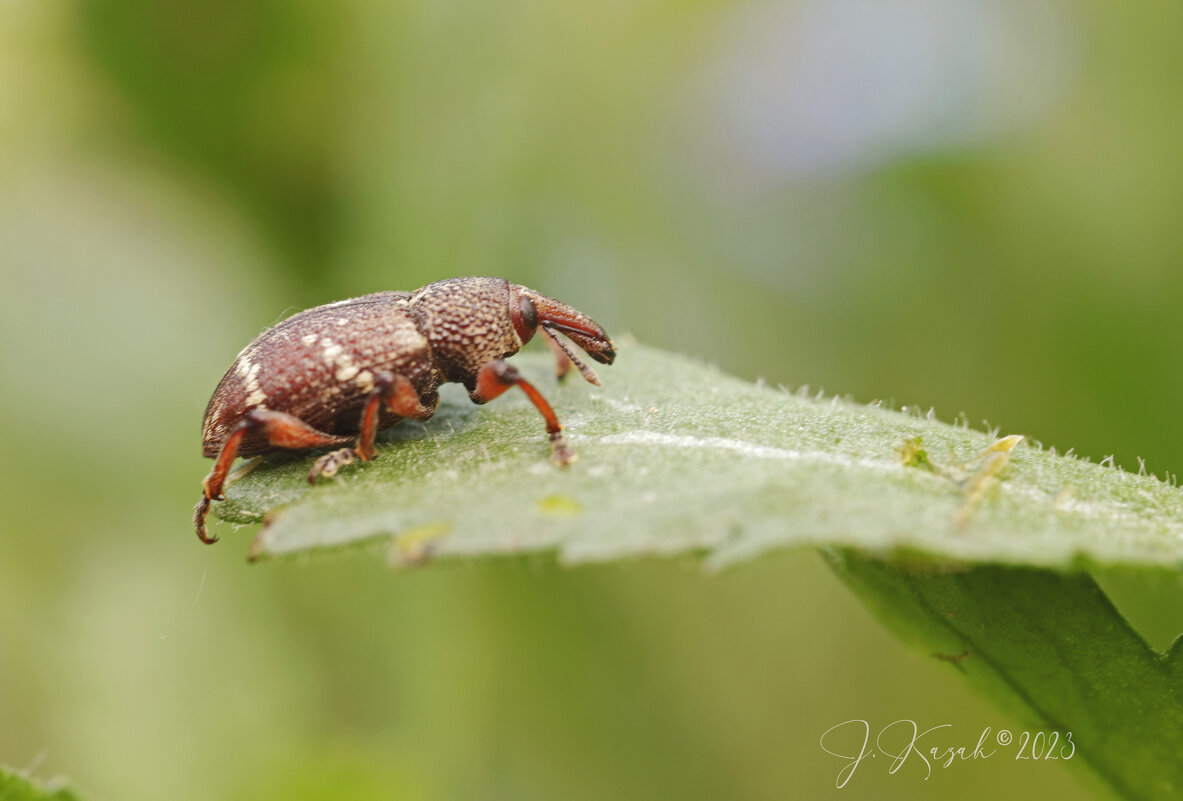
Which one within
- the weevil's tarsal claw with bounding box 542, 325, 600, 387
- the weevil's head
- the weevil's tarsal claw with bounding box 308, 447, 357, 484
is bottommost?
the weevil's tarsal claw with bounding box 308, 447, 357, 484

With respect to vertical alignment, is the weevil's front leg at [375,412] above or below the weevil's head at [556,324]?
below

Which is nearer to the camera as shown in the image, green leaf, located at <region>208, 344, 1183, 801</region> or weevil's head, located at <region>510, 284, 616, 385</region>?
green leaf, located at <region>208, 344, 1183, 801</region>

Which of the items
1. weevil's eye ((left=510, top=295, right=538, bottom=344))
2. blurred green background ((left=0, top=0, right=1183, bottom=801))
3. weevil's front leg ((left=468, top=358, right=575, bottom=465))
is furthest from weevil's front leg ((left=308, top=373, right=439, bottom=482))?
blurred green background ((left=0, top=0, right=1183, bottom=801))

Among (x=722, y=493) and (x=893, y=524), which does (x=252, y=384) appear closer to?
(x=722, y=493)

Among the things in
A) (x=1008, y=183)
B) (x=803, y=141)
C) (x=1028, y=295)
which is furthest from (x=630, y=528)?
(x=803, y=141)

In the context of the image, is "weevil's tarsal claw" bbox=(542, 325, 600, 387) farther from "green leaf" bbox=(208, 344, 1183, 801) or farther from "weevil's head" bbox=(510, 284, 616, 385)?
"green leaf" bbox=(208, 344, 1183, 801)

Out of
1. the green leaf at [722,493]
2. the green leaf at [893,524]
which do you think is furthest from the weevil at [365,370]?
the green leaf at [893,524]

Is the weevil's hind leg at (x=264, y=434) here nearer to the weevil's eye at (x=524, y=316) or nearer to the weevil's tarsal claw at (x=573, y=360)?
the weevil's eye at (x=524, y=316)
